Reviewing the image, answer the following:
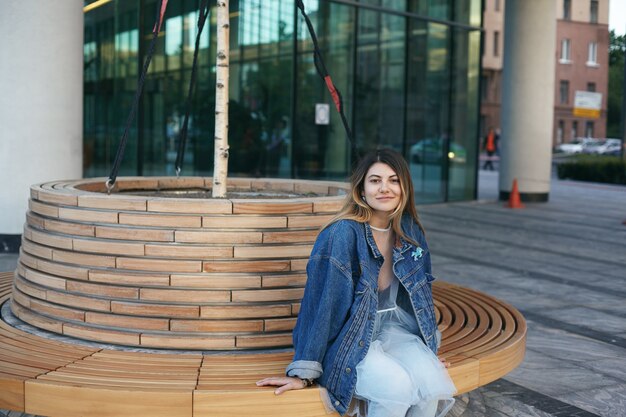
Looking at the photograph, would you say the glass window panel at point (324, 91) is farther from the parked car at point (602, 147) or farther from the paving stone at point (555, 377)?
the parked car at point (602, 147)

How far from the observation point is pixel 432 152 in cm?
1752

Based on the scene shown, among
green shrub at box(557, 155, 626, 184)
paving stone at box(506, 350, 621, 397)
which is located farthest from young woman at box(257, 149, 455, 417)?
green shrub at box(557, 155, 626, 184)

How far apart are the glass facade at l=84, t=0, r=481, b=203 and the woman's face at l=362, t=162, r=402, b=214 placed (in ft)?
32.1

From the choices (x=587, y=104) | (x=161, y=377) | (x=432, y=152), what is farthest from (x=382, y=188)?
(x=587, y=104)

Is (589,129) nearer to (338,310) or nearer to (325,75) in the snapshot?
(325,75)

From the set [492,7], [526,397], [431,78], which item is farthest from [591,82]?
[526,397]

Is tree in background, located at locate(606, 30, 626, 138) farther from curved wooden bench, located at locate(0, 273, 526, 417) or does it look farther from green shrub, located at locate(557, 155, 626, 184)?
A: curved wooden bench, located at locate(0, 273, 526, 417)

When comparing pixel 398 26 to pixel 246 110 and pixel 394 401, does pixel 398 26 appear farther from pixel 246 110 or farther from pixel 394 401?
pixel 394 401

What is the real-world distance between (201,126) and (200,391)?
36.2ft

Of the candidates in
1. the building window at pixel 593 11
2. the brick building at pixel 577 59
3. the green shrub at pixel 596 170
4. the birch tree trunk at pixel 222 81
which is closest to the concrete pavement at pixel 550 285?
the birch tree trunk at pixel 222 81

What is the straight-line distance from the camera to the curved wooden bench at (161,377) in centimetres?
348

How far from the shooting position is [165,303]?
4.23 m

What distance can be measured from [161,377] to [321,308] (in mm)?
748

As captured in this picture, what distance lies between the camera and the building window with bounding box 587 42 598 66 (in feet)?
217
